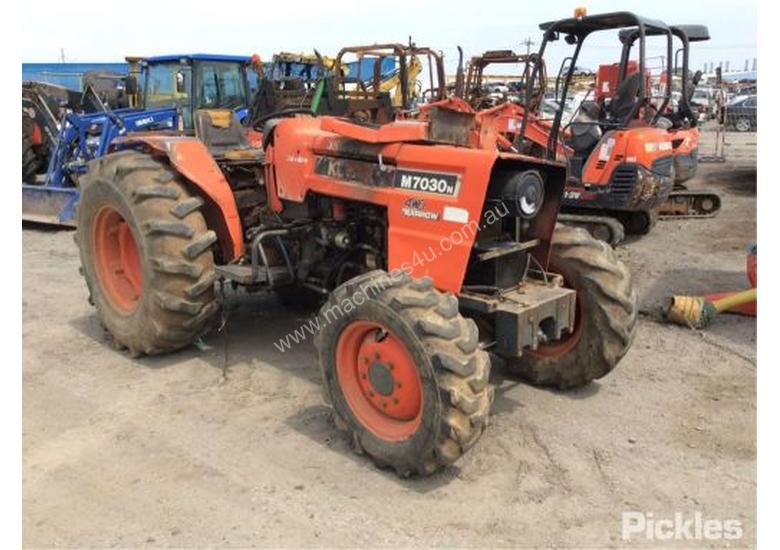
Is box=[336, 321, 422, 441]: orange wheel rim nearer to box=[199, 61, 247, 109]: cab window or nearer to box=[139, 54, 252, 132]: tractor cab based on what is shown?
box=[139, 54, 252, 132]: tractor cab

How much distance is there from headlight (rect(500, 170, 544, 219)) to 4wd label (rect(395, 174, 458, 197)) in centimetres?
29

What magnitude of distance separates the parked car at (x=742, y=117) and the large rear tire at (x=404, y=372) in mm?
20325

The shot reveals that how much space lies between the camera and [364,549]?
3055mm

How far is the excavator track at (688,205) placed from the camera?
10.9m

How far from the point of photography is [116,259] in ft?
18.3

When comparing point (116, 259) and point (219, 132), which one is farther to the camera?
point (219, 132)

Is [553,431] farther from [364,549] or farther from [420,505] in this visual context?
[364,549]

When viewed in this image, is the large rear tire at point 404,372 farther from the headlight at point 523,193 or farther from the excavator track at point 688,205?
the excavator track at point 688,205

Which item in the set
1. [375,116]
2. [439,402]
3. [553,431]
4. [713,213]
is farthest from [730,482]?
[375,116]

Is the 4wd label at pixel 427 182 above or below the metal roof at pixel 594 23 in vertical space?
below

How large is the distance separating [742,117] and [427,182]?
20710 millimetres

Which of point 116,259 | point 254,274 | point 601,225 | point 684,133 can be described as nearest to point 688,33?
point 684,133

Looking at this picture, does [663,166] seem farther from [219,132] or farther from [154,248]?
[154,248]

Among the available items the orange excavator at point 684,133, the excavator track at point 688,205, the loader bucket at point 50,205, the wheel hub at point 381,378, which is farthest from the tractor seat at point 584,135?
the loader bucket at point 50,205
